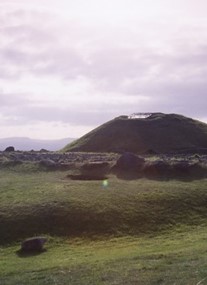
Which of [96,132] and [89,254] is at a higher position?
[96,132]

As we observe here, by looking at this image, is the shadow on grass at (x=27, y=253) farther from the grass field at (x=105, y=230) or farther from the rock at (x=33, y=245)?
the grass field at (x=105, y=230)

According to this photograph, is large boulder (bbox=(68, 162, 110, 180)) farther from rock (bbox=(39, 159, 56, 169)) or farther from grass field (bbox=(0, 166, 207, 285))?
rock (bbox=(39, 159, 56, 169))

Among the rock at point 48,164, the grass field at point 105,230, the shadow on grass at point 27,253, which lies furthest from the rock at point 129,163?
the shadow on grass at point 27,253

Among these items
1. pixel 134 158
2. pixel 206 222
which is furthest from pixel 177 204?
pixel 134 158

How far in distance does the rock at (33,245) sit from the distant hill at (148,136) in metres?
82.3

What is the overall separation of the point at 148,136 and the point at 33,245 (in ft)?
322

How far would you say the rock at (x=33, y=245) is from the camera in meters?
42.1

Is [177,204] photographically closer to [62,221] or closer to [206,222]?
[206,222]

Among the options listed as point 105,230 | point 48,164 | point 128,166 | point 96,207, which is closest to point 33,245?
point 105,230

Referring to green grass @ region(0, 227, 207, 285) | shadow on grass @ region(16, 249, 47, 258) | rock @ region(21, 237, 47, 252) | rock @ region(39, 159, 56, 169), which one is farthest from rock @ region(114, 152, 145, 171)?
shadow on grass @ region(16, 249, 47, 258)

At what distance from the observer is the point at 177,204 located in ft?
179

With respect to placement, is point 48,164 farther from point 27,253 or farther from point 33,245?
point 27,253

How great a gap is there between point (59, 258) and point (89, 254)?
2.49 metres

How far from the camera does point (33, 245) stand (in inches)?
1665
